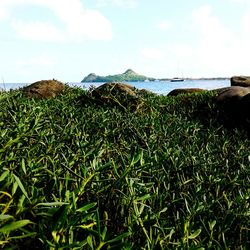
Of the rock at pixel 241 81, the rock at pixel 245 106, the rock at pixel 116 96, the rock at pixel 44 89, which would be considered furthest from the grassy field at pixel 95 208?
the rock at pixel 241 81

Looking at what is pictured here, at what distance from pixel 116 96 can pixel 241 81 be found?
1037cm

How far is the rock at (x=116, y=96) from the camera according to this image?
11.7 meters

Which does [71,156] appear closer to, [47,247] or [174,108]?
[47,247]

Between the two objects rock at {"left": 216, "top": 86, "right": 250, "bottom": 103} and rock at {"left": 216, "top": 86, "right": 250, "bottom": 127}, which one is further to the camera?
rock at {"left": 216, "top": 86, "right": 250, "bottom": 103}

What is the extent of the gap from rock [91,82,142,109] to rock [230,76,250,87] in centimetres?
940

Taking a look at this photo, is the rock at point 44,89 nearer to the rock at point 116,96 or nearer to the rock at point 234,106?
the rock at point 116,96

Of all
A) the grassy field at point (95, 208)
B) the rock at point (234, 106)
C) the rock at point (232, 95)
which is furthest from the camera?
the rock at point (232, 95)

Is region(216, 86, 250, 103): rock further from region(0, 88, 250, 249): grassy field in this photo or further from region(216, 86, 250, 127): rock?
region(0, 88, 250, 249): grassy field

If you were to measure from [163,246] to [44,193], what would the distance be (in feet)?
1.99

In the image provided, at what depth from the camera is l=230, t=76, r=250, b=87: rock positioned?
65.2 feet

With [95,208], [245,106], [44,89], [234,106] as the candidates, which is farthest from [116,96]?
[95,208]

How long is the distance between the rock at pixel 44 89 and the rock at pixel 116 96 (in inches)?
161

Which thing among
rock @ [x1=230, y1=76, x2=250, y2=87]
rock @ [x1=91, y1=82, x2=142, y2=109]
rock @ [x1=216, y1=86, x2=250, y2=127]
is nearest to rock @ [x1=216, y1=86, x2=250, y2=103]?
rock @ [x1=216, y1=86, x2=250, y2=127]

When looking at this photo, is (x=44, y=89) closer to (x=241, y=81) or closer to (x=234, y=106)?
(x=234, y=106)
